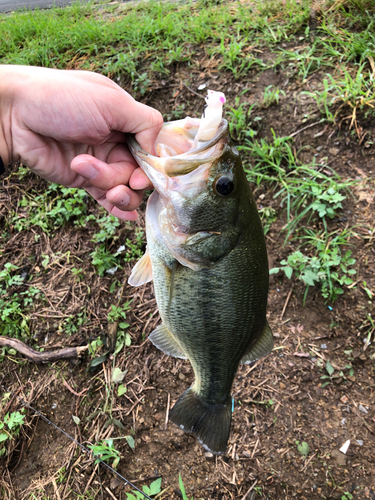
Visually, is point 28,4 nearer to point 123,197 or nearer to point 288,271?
point 123,197

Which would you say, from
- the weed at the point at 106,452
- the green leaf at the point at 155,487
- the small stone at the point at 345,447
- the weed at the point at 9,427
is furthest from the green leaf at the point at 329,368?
the weed at the point at 9,427

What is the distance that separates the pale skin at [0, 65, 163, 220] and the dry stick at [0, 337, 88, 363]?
5.96 ft

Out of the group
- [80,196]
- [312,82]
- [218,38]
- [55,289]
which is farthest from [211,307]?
[218,38]

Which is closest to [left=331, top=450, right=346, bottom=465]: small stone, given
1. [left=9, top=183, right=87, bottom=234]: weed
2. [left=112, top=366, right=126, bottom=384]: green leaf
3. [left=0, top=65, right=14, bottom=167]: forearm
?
[left=112, top=366, right=126, bottom=384]: green leaf

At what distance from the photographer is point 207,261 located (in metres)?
1.65

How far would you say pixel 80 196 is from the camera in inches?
149

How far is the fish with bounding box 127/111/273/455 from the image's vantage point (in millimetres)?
1548

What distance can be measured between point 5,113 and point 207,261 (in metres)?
1.44

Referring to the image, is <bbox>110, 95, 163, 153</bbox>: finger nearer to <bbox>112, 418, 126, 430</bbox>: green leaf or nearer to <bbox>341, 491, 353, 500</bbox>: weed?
<bbox>112, 418, 126, 430</bbox>: green leaf

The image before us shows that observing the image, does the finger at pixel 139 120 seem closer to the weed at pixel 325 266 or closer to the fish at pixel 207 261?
the fish at pixel 207 261

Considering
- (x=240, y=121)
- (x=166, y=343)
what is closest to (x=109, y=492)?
(x=166, y=343)

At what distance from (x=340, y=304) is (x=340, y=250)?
498 millimetres

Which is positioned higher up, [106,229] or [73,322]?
[106,229]

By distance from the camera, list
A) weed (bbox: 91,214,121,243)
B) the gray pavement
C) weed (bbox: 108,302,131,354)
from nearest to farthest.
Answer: weed (bbox: 108,302,131,354), weed (bbox: 91,214,121,243), the gray pavement
